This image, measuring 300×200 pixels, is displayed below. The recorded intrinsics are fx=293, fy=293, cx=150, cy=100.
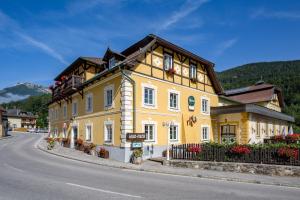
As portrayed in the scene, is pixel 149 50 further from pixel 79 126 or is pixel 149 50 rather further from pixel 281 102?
pixel 281 102

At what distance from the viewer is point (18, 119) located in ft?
362

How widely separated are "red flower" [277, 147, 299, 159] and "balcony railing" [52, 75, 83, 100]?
745 inches

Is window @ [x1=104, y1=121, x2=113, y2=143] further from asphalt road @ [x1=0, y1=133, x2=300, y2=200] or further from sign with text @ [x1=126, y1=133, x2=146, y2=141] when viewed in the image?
asphalt road @ [x1=0, y1=133, x2=300, y2=200]

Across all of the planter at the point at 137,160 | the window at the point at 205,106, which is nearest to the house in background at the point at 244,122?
the window at the point at 205,106

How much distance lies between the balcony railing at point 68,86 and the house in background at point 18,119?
79.4 metres

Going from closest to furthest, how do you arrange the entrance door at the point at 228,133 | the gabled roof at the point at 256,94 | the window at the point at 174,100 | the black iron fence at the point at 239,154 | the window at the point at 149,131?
1. the black iron fence at the point at 239,154
2. the window at the point at 149,131
3. the window at the point at 174,100
4. the entrance door at the point at 228,133
5. the gabled roof at the point at 256,94

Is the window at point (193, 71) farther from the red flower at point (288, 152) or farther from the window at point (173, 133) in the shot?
the red flower at point (288, 152)

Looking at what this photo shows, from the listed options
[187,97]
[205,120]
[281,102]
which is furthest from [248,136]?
[281,102]

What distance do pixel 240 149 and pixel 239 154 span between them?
0.31 m

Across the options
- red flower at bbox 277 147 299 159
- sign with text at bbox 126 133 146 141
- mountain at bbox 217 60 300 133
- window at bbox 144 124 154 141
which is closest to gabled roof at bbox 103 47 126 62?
window at bbox 144 124 154 141

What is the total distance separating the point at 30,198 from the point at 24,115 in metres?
114

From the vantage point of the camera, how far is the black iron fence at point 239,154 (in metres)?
14.7

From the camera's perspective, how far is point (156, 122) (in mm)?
22562

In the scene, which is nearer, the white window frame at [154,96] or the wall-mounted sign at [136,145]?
the wall-mounted sign at [136,145]
